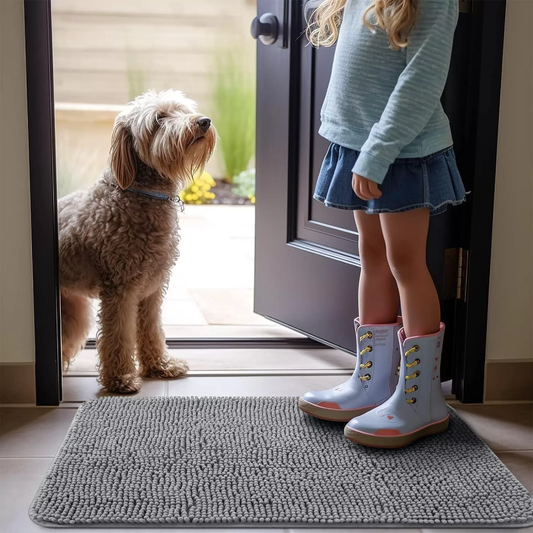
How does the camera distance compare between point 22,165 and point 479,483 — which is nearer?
point 479,483

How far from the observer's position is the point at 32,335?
6.65 ft

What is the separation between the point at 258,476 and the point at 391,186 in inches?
28.4

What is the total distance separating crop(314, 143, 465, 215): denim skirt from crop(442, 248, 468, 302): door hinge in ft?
1.12

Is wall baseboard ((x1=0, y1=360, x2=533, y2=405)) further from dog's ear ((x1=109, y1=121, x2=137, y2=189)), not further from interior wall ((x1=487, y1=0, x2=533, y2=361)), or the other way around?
dog's ear ((x1=109, y1=121, x2=137, y2=189))

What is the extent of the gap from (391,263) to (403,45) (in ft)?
1.67

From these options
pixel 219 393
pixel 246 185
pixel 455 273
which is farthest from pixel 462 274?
pixel 246 185

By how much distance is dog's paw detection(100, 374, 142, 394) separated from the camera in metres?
2.15

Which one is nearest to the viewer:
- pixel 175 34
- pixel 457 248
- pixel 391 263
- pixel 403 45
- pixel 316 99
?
pixel 403 45

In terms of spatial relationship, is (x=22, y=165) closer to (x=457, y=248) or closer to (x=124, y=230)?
(x=124, y=230)

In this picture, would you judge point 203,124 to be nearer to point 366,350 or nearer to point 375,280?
point 375,280

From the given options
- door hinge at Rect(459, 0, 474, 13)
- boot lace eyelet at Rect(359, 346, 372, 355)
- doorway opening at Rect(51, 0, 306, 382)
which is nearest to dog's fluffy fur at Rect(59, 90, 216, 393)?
boot lace eyelet at Rect(359, 346, 372, 355)

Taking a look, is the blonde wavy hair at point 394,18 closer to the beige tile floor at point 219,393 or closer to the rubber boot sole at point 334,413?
the rubber boot sole at point 334,413

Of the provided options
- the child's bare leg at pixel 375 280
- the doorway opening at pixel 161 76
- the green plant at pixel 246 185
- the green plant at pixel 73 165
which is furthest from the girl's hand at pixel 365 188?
the green plant at pixel 246 185

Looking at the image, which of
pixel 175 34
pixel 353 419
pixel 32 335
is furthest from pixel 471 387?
pixel 175 34
